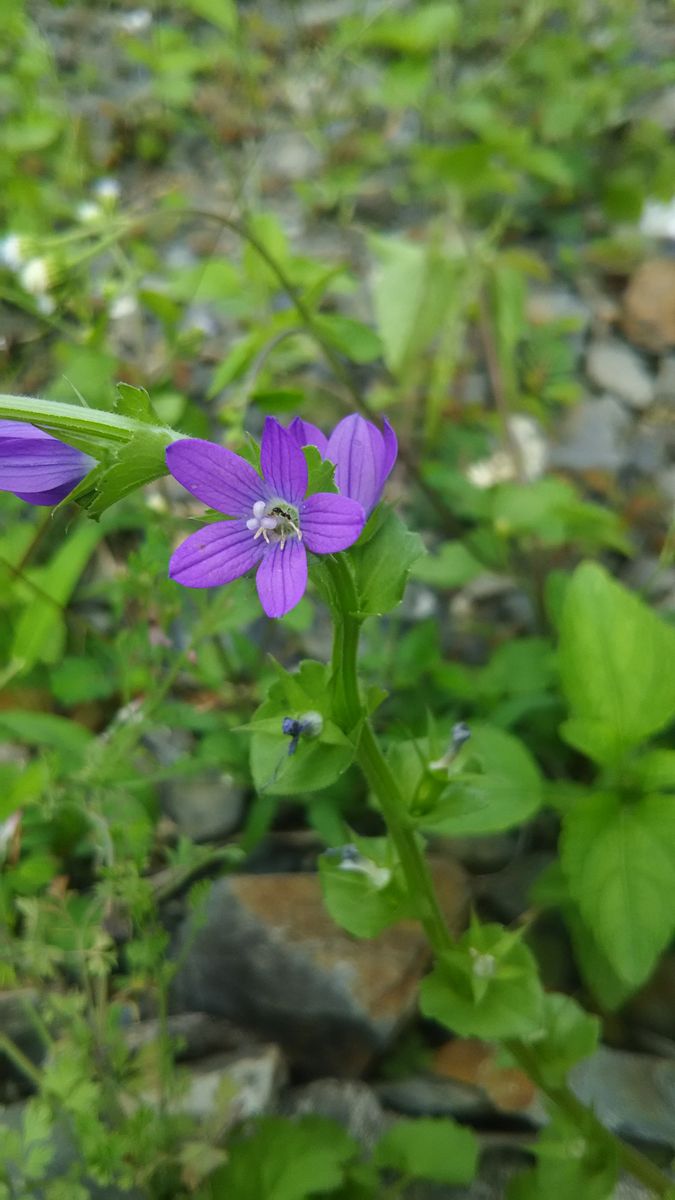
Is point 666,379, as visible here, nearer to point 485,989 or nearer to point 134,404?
point 485,989

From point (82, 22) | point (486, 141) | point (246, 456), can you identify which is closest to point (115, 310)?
point (486, 141)

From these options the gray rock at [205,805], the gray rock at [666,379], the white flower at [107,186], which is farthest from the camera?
the white flower at [107,186]

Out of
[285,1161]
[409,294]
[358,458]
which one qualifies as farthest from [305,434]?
[409,294]

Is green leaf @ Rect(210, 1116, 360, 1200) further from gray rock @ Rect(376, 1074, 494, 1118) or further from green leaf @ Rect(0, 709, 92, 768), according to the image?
green leaf @ Rect(0, 709, 92, 768)

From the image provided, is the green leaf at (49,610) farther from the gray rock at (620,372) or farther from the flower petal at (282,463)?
the gray rock at (620,372)

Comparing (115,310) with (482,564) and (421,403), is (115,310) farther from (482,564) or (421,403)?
(482,564)

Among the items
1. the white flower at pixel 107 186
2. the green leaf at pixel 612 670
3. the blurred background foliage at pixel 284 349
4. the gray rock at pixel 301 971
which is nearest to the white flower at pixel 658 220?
the blurred background foliage at pixel 284 349
